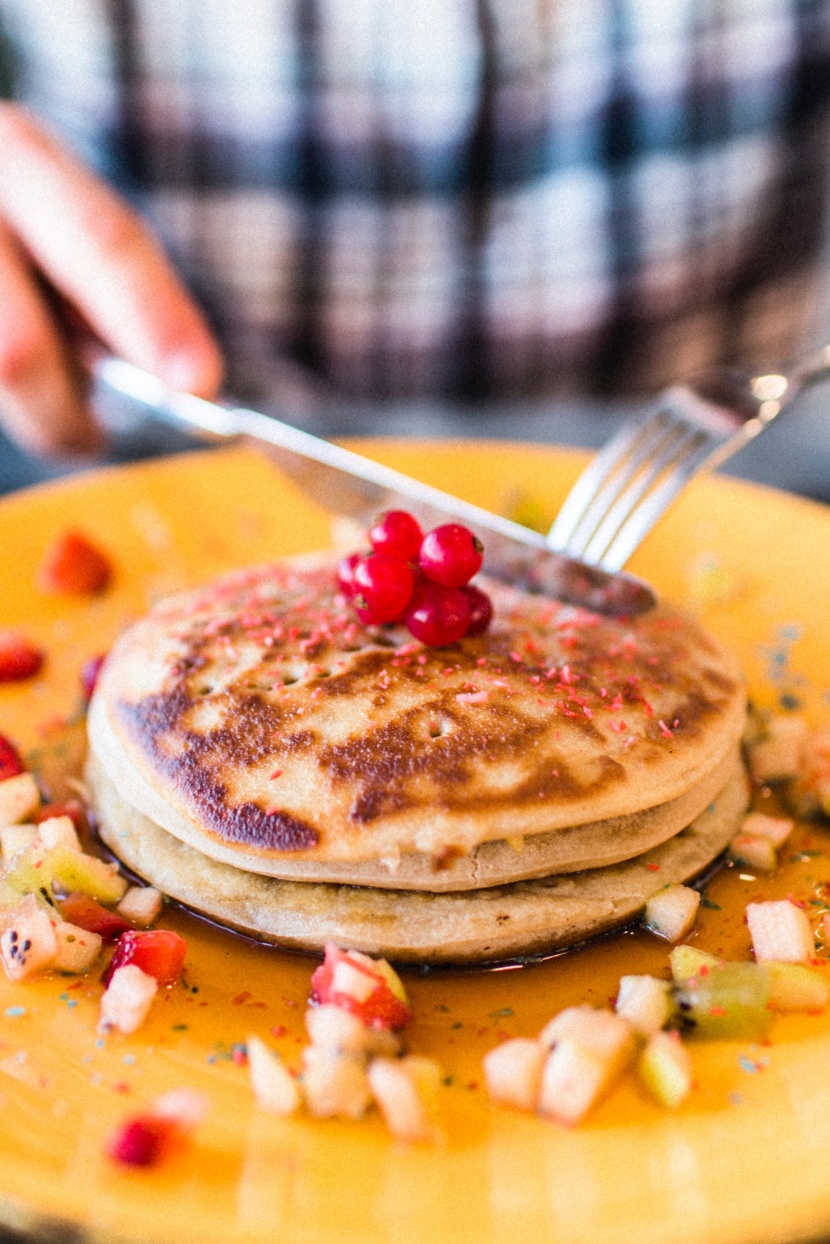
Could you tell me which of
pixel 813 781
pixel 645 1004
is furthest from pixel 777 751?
pixel 645 1004

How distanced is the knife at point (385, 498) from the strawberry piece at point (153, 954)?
949 millimetres

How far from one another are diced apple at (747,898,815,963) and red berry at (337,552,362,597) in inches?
32.5

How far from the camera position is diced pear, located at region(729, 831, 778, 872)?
5.70ft

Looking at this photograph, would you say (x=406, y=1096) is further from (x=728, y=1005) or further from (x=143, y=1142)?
(x=728, y=1005)

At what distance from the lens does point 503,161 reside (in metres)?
3.92

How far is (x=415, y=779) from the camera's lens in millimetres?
1517

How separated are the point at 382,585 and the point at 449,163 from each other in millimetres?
2728

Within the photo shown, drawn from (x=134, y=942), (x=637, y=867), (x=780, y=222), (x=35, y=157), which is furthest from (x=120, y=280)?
(x=780, y=222)

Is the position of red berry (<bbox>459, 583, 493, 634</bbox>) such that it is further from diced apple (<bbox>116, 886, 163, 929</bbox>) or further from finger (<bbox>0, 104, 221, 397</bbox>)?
finger (<bbox>0, 104, 221, 397</bbox>)

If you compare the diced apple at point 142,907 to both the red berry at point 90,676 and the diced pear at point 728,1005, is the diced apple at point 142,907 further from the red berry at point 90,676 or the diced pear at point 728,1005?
the diced pear at point 728,1005

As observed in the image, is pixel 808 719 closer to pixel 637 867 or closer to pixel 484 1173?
pixel 637 867

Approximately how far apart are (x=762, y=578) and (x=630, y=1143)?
5.49 feet

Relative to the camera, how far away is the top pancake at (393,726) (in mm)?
1487

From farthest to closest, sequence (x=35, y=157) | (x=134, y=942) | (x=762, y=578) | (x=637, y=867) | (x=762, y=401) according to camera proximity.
Answer: (x=35, y=157), (x=762, y=578), (x=762, y=401), (x=637, y=867), (x=134, y=942)
